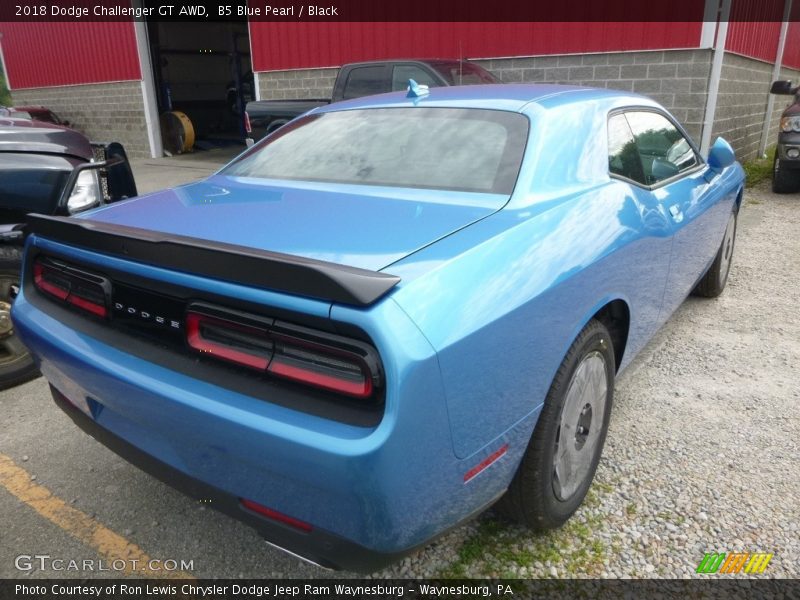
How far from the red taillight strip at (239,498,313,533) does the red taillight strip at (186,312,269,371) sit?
372 mm

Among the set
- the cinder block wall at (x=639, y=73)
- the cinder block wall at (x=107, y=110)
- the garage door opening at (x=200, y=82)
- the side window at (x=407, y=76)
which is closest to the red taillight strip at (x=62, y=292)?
the side window at (x=407, y=76)

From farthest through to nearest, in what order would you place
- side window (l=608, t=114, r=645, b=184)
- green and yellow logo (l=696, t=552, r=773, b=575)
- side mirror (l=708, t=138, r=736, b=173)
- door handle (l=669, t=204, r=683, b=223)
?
side mirror (l=708, t=138, r=736, b=173), door handle (l=669, t=204, r=683, b=223), side window (l=608, t=114, r=645, b=184), green and yellow logo (l=696, t=552, r=773, b=575)

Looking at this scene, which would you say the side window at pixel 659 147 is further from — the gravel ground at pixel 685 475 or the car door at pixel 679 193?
the gravel ground at pixel 685 475

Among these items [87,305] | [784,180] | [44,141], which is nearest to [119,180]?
[44,141]

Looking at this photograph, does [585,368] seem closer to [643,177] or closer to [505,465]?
[505,465]

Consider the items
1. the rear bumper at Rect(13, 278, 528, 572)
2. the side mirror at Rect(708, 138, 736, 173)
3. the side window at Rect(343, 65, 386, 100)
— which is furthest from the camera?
the side window at Rect(343, 65, 386, 100)

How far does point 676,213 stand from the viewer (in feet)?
9.45

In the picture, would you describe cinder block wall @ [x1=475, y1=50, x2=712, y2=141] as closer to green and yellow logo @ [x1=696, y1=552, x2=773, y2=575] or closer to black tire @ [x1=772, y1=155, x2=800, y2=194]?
black tire @ [x1=772, y1=155, x2=800, y2=194]

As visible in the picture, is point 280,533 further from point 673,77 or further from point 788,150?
point 788,150

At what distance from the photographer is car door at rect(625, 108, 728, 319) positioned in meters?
2.88

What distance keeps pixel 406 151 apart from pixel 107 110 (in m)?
16.2

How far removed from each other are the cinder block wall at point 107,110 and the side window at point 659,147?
14379 millimetres

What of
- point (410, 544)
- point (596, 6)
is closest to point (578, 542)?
point (410, 544)

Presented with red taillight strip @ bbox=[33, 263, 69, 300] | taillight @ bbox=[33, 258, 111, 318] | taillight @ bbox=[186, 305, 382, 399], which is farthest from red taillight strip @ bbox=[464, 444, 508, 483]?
red taillight strip @ bbox=[33, 263, 69, 300]
